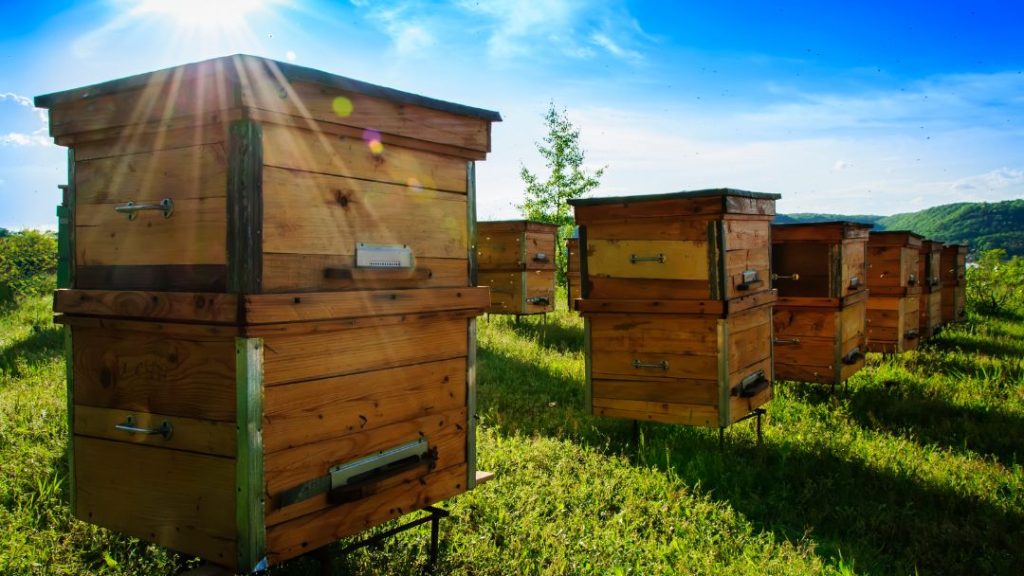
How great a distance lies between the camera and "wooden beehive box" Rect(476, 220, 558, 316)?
1080 centimetres

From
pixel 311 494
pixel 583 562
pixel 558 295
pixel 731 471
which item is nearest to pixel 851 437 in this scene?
pixel 731 471

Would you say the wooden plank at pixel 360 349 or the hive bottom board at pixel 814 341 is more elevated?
Answer: the wooden plank at pixel 360 349

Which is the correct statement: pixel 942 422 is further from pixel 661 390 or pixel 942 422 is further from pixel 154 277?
pixel 154 277

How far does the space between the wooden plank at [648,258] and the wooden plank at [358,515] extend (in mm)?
2191

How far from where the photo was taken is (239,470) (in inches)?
92.5

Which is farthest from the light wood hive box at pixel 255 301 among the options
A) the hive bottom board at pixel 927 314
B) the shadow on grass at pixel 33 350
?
the hive bottom board at pixel 927 314

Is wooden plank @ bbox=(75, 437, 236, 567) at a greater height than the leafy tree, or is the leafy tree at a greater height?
the leafy tree

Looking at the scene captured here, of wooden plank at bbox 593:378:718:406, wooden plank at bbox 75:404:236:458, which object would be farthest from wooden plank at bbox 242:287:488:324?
wooden plank at bbox 593:378:718:406

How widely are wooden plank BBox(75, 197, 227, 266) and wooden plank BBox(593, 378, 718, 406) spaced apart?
336 centimetres

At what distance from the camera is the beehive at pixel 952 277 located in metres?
11.9

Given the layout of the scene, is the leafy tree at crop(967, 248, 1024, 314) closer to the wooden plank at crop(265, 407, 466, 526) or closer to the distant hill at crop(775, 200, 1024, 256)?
the wooden plank at crop(265, 407, 466, 526)

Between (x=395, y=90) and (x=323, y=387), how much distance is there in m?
1.20

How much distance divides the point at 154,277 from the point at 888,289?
8370 millimetres

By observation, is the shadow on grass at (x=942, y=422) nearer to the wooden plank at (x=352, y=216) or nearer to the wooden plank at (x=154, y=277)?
the wooden plank at (x=352, y=216)
